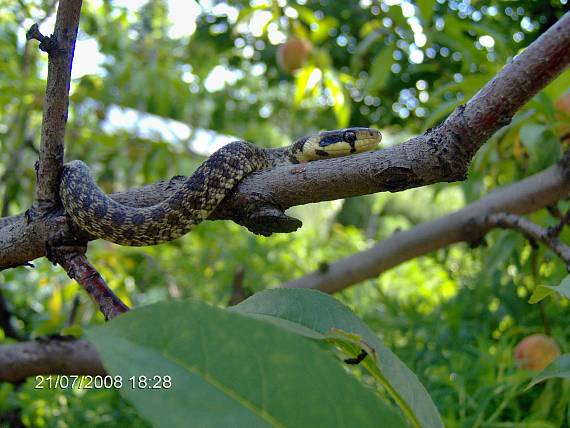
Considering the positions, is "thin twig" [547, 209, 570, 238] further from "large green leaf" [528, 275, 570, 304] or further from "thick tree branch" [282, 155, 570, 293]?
"large green leaf" [528, 275, 570, 304]

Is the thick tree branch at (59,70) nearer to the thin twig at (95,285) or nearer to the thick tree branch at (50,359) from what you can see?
the thin twig at (95,285)

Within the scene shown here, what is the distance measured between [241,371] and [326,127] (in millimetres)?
4244

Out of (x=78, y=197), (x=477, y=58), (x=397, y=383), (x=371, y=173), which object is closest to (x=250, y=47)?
(x=477, y=58)

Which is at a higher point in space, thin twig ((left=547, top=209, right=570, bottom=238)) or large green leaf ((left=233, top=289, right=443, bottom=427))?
thin twig ((left=547, top=209, right=570, bottom=238))

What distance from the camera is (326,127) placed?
192 inches

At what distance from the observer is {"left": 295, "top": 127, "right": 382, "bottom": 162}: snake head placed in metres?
2.37

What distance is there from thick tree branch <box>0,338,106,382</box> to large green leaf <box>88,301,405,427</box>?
70.1 inches

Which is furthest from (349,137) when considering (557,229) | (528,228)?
(557,229)

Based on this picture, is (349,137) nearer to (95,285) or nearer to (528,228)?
(528,228)

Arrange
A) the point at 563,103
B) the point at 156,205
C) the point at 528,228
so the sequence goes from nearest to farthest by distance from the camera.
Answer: the point at 156,205 < the point at 528,228 < the point at 563,103

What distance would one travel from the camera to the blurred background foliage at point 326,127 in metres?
2.37

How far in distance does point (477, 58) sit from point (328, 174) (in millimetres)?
1830

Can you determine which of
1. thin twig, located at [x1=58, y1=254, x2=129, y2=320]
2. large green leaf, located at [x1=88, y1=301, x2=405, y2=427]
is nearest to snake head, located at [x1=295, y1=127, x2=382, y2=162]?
thin twig, located at [x1=58, y1=254, x2=129, y2=320]

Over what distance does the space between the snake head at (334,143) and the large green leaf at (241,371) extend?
5.46ft
